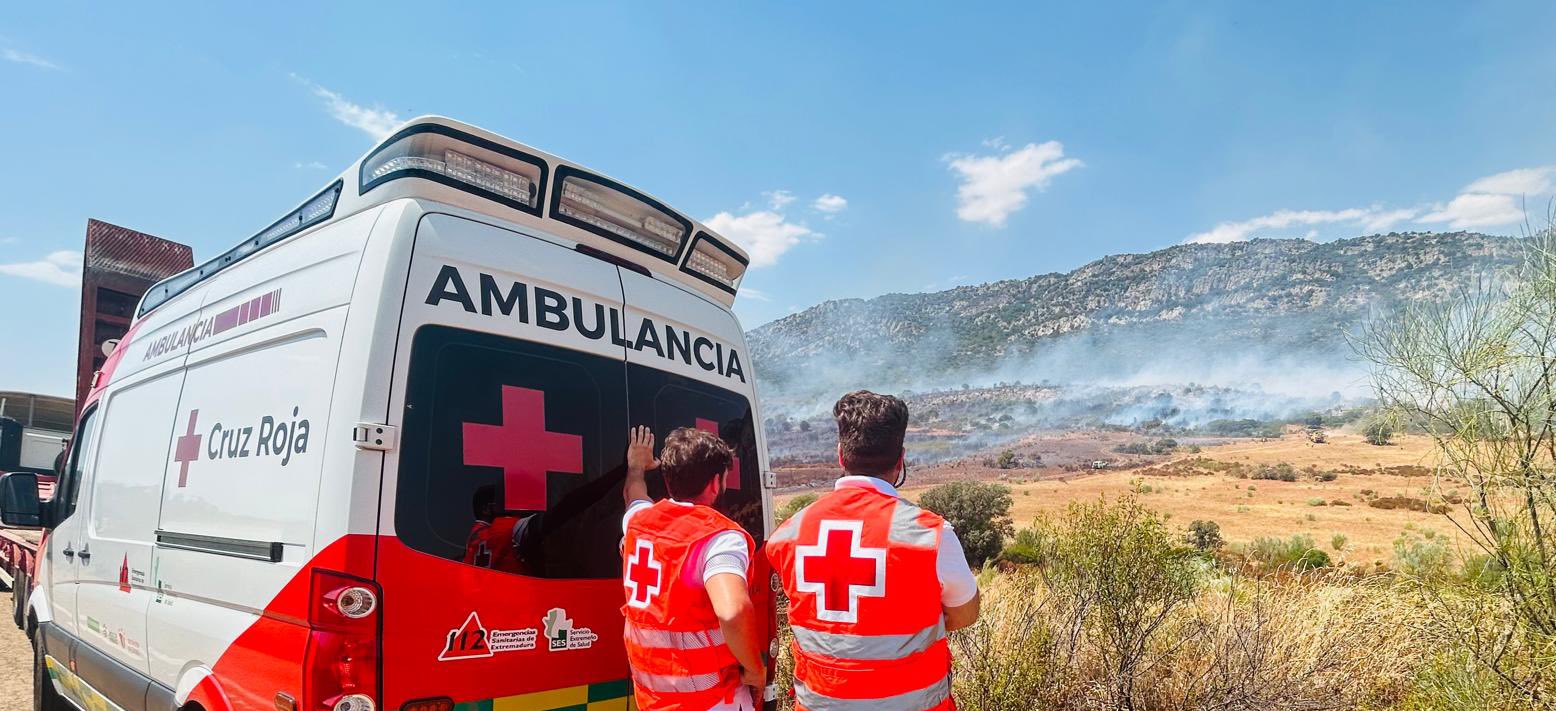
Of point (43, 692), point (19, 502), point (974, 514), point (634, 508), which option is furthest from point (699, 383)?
point (974, 514)

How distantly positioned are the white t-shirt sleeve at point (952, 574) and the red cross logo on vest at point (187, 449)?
2958 mm

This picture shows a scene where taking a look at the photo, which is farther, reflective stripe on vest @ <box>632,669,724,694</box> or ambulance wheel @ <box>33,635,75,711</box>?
ambulance wheel @ <box>33,635,75,711</box>

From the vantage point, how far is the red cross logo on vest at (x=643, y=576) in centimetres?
271

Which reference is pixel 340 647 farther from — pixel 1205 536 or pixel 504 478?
pixel 1205 536

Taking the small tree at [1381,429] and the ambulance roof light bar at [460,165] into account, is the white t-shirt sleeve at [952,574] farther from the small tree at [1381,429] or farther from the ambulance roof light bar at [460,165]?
the small tree at [1381,429]

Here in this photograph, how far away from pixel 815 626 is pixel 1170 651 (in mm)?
3648

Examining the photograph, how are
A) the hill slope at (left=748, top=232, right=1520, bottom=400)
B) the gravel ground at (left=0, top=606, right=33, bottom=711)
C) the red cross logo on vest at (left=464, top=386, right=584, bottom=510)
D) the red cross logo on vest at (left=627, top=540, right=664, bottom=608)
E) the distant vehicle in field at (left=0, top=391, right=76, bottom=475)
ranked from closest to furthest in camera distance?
the red cross logo on vest at (left=627, top=540, right=664, bottom=608) → the red cross logo on vest at (left=464, top=386, right=584, bottom=510) → the gravel ground at (left=0, top=606, right=33, bottom=711) → the distant vehicle in field at (left=0, top=391, right=76, bottom=475) → the hill slope at (left=748, top=232, right=1520, bottom=400)

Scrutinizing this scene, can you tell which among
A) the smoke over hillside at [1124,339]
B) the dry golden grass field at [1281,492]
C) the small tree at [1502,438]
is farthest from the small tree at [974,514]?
the smoke over hillside at [1124,339]

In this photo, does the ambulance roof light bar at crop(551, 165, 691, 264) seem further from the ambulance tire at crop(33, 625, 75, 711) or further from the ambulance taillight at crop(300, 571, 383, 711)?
the ambulance tire at crop(33, 625, 75, 711)

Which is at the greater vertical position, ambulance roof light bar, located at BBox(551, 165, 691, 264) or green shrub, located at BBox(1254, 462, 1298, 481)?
ambulance roof light bar, located at BBox(551, 165, 691, 264)

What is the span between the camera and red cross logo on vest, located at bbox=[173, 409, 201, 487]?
3457mm

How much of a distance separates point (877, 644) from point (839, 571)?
0.24 metres

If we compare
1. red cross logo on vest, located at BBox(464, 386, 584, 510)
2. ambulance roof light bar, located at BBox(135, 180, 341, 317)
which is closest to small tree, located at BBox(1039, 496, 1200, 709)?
red cross logo on vest, located at BBox(464, 386, 584, 510)

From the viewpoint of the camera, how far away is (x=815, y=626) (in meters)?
2.68
